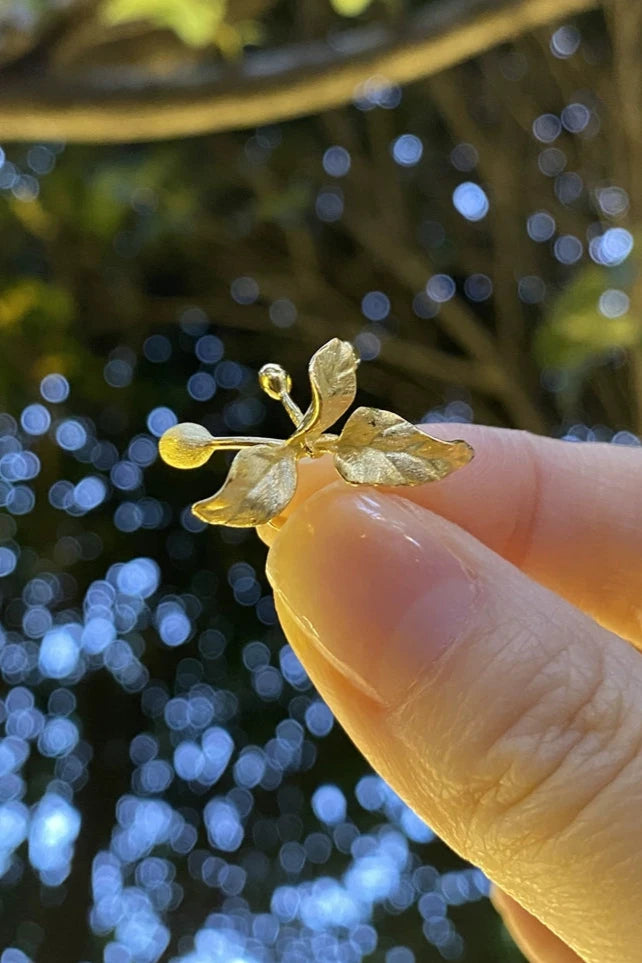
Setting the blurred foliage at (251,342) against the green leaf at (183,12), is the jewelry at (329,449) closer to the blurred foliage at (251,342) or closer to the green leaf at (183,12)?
the green leaf at (183,12)

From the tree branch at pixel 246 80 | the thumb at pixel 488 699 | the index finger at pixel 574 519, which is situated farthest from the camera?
the tree branch at pixel 246 80

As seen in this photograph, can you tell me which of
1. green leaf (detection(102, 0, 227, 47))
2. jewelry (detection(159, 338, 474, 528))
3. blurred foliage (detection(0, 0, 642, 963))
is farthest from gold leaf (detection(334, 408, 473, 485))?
blurred foliage (detection(0, 0, 642, 963))

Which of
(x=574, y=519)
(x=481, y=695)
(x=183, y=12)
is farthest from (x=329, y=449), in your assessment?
(x=183, y=12)

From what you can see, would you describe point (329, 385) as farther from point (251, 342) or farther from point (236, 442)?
point (251, 342)

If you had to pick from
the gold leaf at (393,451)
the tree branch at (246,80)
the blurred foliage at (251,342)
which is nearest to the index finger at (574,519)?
the gold leaf at (393,451)

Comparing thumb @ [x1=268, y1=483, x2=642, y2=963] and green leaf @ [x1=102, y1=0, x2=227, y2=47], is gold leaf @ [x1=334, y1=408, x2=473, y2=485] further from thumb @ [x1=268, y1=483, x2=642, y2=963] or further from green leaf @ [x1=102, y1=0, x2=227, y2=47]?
green leaf @ [x1=102, y1=0, x2=227, y2=47]

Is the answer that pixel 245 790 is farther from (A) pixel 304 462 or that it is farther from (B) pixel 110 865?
(A) pixel 304 462

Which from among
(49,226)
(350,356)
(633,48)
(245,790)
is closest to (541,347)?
(633,48)
